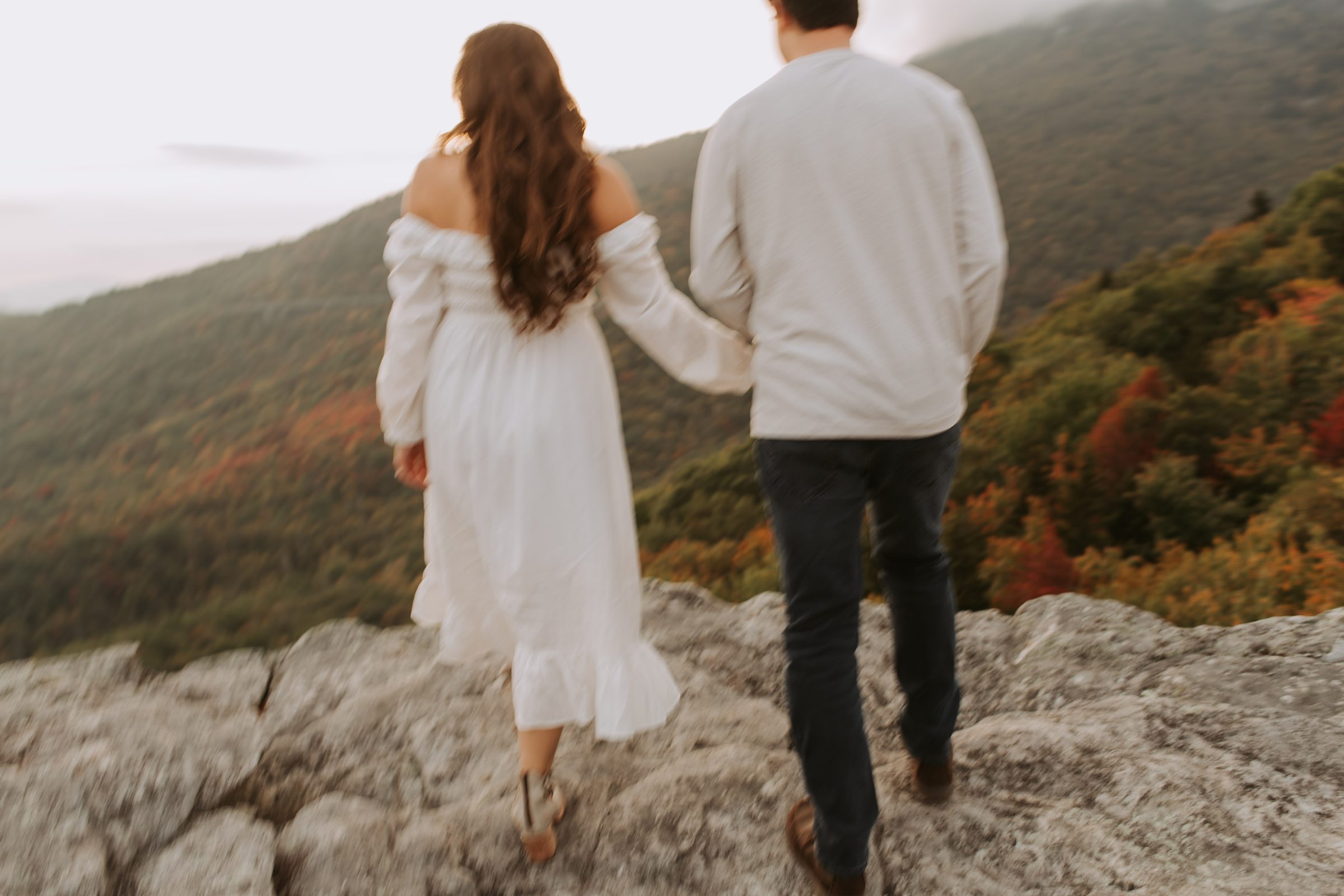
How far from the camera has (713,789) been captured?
188 centimetres

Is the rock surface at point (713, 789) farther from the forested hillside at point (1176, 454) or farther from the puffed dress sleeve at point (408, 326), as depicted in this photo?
the forested hillside at point (1176, 454)

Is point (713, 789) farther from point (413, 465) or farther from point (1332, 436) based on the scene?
point (1332, 436)

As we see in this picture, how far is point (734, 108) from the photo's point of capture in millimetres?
1348

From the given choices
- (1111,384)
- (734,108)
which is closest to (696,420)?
(1111,384)

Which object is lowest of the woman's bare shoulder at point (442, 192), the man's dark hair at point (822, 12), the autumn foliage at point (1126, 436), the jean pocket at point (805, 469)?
the autumn foliage at point (1126, 436)

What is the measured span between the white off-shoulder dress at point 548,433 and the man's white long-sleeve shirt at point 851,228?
336mm

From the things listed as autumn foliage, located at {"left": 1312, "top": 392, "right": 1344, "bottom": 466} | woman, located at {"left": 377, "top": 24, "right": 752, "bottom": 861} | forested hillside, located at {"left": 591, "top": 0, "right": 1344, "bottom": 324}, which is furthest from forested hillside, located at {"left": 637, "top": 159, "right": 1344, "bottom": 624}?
forested hillside, located at {"left": 591, "top": 0, "right": 1344, "bottom": 324}

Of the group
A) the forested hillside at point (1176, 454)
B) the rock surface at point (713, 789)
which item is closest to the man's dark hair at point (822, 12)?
the rock surface at point (713, 789)

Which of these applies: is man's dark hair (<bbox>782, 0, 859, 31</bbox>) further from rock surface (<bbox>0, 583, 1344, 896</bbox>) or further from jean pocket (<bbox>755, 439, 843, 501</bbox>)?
rock surface (<bbox>0, 583, 1344, 896</bbox>)

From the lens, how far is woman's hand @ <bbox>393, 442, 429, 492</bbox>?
1861mm

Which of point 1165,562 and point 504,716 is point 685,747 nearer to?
Result: point 504,716

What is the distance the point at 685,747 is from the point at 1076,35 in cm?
3026

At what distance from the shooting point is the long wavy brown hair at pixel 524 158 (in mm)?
1480

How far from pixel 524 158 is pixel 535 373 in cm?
42
